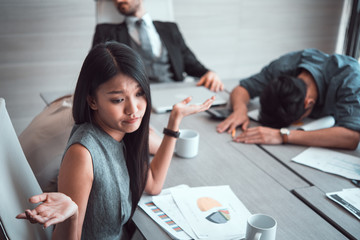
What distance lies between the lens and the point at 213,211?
1.15 metres

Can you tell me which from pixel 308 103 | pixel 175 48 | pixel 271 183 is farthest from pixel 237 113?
pixel 175 48

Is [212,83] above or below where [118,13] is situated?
below

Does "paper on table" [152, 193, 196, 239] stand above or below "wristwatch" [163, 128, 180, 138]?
below

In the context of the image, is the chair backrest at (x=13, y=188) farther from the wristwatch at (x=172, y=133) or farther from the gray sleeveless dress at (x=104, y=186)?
the wristwatch at (x=172, y=133)

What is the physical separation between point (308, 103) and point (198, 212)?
895 millimetres

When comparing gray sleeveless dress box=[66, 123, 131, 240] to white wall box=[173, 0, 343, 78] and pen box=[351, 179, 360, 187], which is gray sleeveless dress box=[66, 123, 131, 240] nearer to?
pen box=[351, 179, 360, 187]

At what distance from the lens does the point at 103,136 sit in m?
1.08

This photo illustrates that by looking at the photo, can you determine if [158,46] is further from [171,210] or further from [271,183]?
[171,210]

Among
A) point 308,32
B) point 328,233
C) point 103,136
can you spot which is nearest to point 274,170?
point 328,233

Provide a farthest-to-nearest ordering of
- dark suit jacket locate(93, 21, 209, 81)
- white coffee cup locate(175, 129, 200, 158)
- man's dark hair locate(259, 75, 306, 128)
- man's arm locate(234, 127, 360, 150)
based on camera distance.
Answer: dark suit jacket locate(93, 21, 209, 81) < man's dark hair locate(259, 75, 306, 128) < man's arm locate(234, 127, 360, 150) < white coffee cup locate(175, 129, 200, 158)

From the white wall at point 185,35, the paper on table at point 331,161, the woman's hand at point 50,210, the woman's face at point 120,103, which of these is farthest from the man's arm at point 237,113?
the white wall at point 185,35

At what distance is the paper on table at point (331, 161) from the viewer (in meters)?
1.39

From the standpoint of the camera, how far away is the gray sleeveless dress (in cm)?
103

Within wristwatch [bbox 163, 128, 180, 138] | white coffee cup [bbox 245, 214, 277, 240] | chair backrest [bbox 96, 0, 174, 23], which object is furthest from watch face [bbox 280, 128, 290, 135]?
chair backrest [bbox 96, 0, 174, 23]
